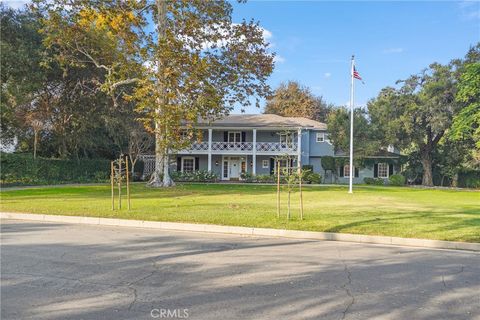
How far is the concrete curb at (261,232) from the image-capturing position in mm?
9297

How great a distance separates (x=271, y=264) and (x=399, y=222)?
6.20 m

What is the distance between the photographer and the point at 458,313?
15.5 feet

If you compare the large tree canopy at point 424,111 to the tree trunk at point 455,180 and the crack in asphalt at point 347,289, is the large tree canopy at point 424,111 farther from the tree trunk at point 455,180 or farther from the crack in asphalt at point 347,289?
the crack in asphalt at point 347,289

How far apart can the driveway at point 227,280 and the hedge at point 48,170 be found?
19.4 metres

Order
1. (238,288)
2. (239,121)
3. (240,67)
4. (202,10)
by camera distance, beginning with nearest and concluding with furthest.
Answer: (238,288) → (202,10) → (240,67) → (239,121)

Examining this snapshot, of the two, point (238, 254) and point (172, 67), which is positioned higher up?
point (172, 67)

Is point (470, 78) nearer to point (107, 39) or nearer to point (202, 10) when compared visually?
point (202, 10)

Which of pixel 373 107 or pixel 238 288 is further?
pixel 373 107

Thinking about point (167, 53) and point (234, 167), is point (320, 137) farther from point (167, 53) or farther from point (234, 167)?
point (167, 53)

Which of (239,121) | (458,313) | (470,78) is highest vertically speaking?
(470,78)

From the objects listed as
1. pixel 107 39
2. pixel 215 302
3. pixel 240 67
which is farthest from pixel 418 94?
pixel 215 302

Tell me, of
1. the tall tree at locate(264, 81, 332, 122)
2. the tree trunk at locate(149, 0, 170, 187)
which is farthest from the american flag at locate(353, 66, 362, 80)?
the tall tree at locate(264, 81, 332, 122)

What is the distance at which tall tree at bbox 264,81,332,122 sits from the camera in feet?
193

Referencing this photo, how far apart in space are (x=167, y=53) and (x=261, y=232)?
13164 mm
